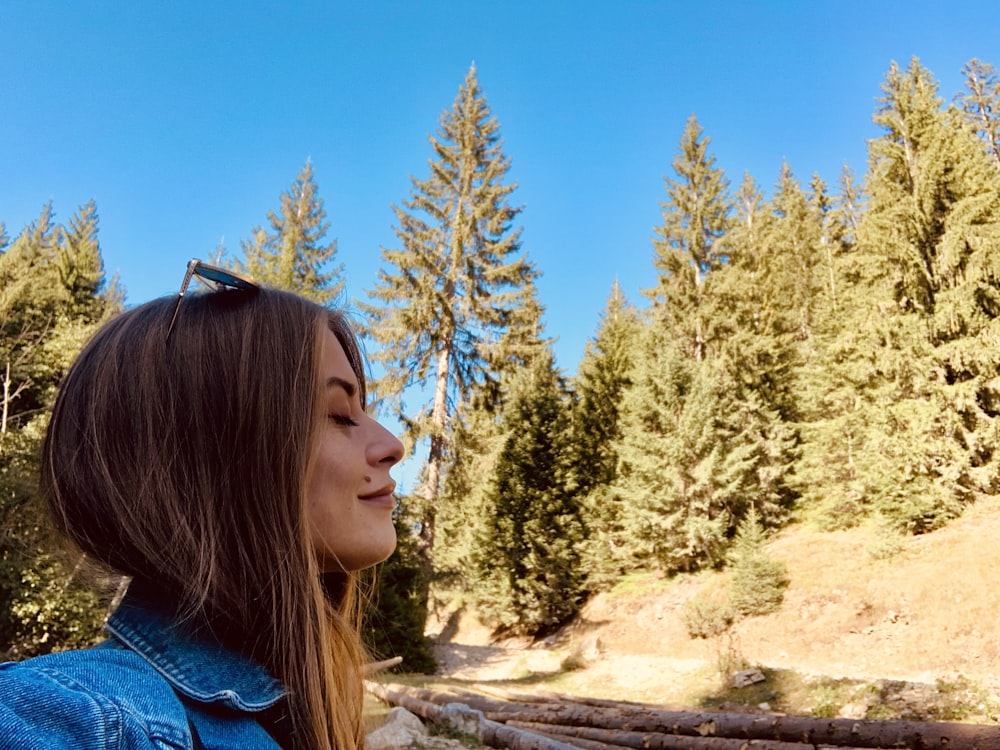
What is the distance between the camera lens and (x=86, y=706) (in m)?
0.60

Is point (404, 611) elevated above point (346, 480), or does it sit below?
below

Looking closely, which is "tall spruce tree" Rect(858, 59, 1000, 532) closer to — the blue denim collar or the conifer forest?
the conifer forest

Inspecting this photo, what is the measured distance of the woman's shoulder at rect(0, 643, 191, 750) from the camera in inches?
22.1

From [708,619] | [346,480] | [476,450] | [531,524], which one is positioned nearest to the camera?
[346,480]

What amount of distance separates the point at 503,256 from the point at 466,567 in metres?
10.8

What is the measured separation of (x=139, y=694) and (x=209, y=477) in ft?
1.23

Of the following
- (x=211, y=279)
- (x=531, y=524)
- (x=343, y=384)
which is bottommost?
(x=531, y=524)

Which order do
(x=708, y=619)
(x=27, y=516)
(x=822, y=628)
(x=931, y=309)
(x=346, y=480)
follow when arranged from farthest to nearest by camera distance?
1. (x=931, y=309)
2. (x=708, y=619)
3. (x=822, y=628)
4. (x=27, y=516)
5. (x=346, y=480)

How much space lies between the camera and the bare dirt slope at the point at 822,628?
10.7 meters

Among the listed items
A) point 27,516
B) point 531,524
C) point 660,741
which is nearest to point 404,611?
point 531,524

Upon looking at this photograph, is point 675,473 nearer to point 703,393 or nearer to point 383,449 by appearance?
point 703,393

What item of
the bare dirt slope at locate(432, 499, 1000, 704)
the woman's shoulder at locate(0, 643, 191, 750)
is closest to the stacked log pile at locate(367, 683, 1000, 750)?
the woman's shoulder at locate(0, 643, 191, 750)

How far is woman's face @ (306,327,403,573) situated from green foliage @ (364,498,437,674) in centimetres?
1280

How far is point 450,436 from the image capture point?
64.2 ft
